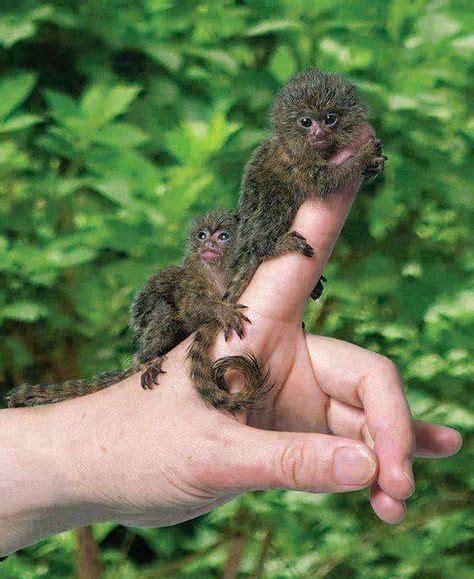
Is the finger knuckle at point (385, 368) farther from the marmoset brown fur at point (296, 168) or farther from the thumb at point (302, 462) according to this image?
the thumb at point (302, 462)

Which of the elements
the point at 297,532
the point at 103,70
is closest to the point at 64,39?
the point at 103,70

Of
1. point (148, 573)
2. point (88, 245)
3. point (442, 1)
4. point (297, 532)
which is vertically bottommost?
point (148, 573)

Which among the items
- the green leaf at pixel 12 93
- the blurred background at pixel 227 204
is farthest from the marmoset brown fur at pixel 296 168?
the green leaf at pixel 12 93

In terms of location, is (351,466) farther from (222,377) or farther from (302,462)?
(222,377)

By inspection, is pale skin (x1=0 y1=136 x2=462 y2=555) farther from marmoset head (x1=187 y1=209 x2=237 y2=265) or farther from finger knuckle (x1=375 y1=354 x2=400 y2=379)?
marmoset head (x1=187 y1=209 x2=237 y2=265)

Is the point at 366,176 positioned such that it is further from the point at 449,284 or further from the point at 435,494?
the point at 435,494

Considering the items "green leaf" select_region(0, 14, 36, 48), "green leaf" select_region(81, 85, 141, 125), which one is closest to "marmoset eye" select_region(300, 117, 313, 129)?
"green leaf" select_region(81, 85, 141, 125)

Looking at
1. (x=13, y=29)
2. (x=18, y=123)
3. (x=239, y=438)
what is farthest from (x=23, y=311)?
(x=239, y=438)
